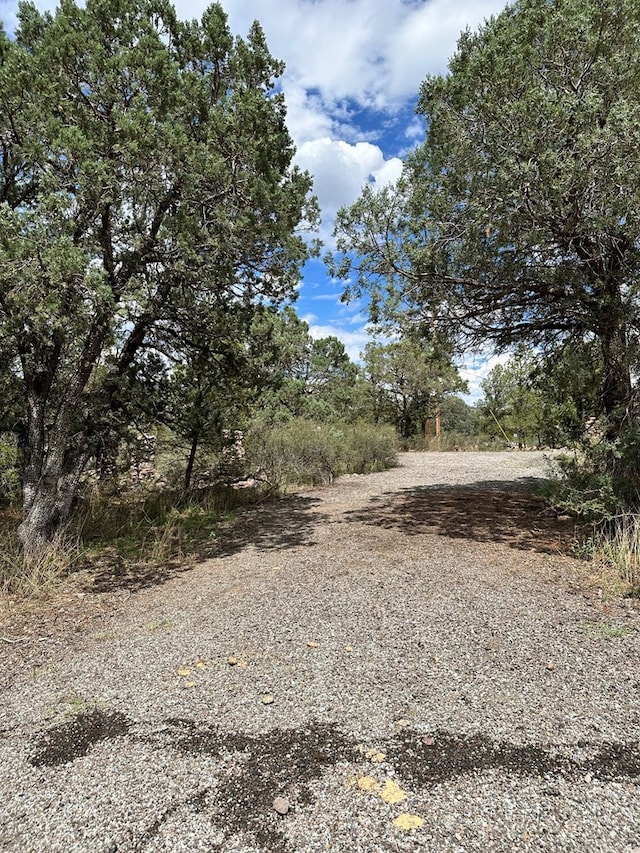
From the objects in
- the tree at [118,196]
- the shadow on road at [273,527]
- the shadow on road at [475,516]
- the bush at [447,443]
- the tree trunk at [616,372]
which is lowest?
the shadow on road at [273,527]

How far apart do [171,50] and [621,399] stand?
20.1 ft

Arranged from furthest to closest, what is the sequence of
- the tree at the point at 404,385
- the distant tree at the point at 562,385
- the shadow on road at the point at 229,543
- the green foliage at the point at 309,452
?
the tree at the point at 404,385, the green foliage at the point at 309,452, the distant tree at the point at 562,385, the shadow on road at the point at 229,543

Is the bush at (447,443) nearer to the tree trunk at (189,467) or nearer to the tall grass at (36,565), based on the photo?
the tree trunk at (189,467)

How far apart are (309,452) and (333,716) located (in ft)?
27.2

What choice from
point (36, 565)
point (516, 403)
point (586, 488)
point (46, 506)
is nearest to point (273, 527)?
point (46, 506)

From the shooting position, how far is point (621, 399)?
5.23 metres

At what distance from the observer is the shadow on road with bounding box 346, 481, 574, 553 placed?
562cm

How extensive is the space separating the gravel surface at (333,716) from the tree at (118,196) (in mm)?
2544

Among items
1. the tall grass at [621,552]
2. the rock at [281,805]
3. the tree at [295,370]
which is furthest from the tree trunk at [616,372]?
the rock at [281,805]

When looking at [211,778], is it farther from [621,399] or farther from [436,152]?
[436,152]

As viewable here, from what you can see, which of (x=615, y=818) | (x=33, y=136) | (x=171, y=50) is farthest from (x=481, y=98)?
(x=615, y=818)

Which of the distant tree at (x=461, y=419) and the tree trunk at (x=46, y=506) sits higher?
the distant tree at (x=461, y=419)

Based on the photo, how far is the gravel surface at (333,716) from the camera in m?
1.71

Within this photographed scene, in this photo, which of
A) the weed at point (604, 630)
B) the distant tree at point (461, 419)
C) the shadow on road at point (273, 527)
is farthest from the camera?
the distant tree at point (461, 419)
